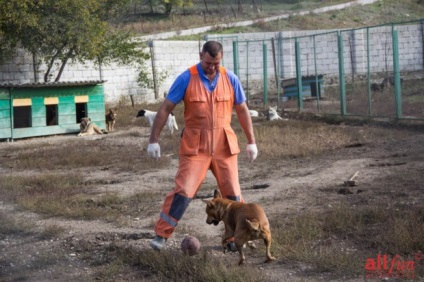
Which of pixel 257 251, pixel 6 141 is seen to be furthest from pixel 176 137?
pixel 257 251

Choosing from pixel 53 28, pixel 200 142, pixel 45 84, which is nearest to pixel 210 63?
pixel 200 142

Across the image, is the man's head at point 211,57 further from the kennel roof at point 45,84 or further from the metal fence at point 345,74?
the kennel roof at point 45,84

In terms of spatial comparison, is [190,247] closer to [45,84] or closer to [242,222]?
[242,222]

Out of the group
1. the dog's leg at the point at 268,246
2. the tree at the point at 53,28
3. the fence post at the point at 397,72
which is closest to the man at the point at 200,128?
the dog's leg at the point at 268,246

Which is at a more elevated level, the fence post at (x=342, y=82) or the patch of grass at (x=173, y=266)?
the fence post at (x=342, y=82)

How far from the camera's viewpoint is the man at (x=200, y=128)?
6582mm

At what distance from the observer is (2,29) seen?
66.5 ft

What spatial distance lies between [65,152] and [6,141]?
13.8ft

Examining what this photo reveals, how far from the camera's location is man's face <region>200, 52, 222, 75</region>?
6.48 meters

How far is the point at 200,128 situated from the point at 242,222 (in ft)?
3.17

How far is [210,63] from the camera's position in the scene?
21.3 feet

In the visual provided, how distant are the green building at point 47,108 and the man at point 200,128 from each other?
1281 cm

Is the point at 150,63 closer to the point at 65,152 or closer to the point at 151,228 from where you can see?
the point at 65,152

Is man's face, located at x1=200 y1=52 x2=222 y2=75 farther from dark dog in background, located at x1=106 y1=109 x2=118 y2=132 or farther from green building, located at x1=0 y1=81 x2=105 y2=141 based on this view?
dark dog in background, located at x1=106 y1=109 x2=118 y2=132
